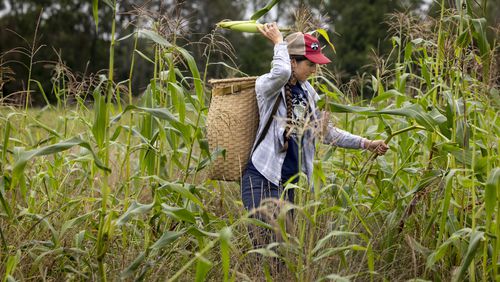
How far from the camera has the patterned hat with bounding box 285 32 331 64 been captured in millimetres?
4293

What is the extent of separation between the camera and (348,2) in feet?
100

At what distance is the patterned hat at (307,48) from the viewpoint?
14.1 ft

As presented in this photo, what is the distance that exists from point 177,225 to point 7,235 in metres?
0.95

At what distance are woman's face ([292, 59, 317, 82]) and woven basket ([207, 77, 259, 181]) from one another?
26 centimetres

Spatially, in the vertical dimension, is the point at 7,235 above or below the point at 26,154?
below

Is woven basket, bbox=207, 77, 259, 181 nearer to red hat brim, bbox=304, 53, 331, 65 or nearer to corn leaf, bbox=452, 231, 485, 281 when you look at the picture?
red hat brim, bbox=304, 53, 331, 65

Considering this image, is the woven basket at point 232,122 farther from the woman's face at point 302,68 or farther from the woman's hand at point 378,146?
the woman's hand at point 378,146

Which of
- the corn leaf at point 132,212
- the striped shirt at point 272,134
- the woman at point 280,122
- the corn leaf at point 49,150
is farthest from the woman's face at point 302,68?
the corn leaf at point 49,150

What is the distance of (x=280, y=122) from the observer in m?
4.16

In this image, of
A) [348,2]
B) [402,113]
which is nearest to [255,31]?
[402,113]

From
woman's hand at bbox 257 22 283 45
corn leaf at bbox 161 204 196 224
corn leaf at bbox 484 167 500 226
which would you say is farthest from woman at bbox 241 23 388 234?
corn leaf at bbox 484 167 500 226

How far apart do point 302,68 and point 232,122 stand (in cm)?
51

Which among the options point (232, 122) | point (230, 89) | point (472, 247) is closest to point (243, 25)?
point (230, 89)

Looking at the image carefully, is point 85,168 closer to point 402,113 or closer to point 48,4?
point 402,113
